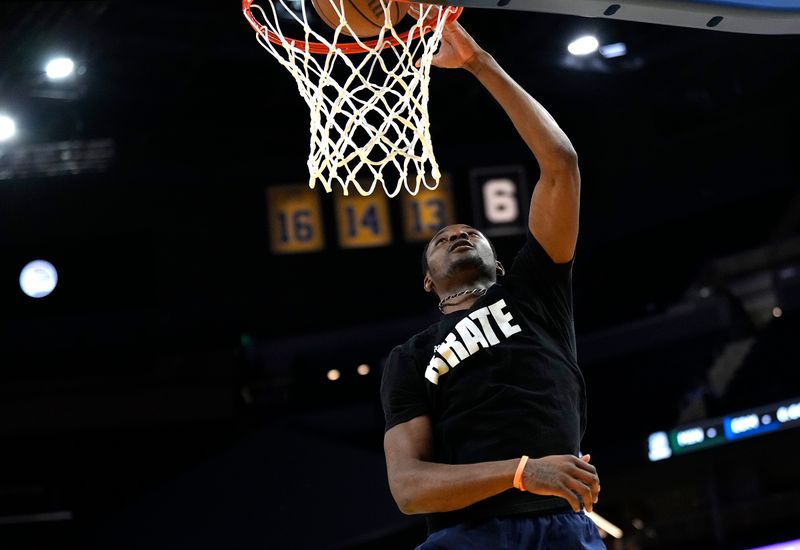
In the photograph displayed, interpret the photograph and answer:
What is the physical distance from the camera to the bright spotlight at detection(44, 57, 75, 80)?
7.62 metres

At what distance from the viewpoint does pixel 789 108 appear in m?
10.4

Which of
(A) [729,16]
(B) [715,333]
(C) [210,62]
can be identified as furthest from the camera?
(B) [715,333]

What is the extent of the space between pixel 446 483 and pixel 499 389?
26 centimetres

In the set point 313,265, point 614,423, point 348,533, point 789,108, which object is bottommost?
point 348,533

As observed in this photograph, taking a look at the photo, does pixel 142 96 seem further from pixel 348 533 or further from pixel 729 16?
pixel 729 16

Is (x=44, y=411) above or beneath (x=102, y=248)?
beneath

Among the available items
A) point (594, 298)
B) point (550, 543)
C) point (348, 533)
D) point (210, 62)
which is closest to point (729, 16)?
point (550, 543)

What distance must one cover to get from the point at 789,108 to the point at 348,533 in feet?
19.4

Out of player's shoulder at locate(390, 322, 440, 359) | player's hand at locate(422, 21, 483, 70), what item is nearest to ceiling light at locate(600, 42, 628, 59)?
player's hand at locate(422, 21, 483, 70)

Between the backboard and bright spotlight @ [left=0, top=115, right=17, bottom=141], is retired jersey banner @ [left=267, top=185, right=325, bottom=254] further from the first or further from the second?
the backboard

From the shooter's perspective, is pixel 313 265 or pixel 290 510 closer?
pixel 290 510

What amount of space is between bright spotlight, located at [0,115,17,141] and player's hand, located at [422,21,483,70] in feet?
21.6

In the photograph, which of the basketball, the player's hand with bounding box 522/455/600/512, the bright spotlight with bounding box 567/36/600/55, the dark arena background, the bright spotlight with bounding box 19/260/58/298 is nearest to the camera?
the player's hand with bounding box 522/455/600/512

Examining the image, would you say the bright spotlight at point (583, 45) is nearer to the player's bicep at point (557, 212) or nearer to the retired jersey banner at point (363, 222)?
the retired jersey banner at point (363, 222)
